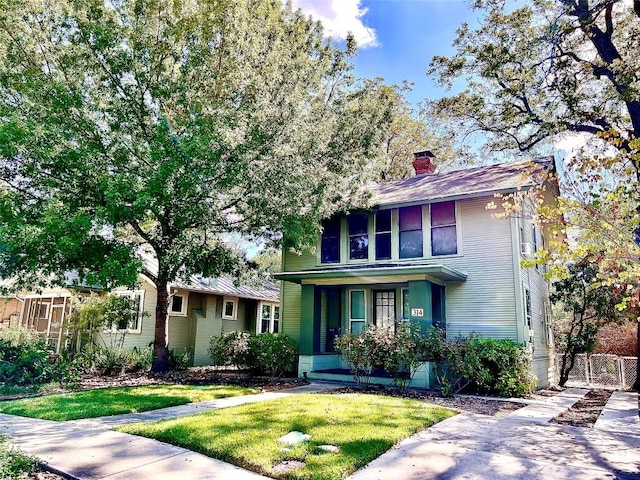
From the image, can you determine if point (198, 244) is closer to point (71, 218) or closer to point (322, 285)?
point (71, 218)

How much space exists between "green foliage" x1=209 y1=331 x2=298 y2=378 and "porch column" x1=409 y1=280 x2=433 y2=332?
157 inches

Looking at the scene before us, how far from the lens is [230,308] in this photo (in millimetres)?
18609

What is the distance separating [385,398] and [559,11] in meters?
11.0

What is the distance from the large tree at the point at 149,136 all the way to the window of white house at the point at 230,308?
5.68 m

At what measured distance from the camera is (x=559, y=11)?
11.8 m

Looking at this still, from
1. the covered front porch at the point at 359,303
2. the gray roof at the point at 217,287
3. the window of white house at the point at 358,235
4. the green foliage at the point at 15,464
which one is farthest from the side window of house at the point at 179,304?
the green foliage at the point at 15,464

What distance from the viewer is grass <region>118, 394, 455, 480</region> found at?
4.73 meters

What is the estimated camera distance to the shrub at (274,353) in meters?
13.1

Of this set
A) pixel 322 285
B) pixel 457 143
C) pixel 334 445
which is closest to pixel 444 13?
pixel 457 143

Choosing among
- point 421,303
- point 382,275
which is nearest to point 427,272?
point 421,303

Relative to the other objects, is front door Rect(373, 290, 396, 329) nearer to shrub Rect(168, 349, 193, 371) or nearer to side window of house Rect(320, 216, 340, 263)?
side window of house Rect(320, 216, 340, 263)

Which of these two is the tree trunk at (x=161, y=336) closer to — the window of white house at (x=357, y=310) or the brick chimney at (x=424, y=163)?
the window of white house at (x=357, y=310)

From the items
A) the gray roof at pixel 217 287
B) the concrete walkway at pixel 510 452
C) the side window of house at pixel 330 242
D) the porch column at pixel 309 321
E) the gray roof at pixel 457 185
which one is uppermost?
the gray roof at pixel 457 185

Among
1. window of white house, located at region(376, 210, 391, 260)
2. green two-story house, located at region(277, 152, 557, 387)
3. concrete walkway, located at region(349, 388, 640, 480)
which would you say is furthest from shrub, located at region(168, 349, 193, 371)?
concrete walkway, located at region(349, 388, 640, 480)
